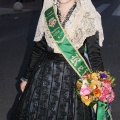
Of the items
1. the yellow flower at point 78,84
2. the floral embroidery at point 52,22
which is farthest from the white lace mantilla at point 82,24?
the yellow flower at point 78,84

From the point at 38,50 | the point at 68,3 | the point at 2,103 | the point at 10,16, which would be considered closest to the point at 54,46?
the point at 38,50

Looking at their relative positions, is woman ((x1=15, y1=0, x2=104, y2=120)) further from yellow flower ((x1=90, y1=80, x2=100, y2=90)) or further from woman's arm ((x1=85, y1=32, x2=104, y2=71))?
yellow flower ((x1=90, y1=80, x2=100, y2=90))

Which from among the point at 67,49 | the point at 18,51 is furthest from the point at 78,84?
the point at 18,51

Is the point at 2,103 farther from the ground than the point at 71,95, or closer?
closer

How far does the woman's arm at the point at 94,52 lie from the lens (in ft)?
9.49

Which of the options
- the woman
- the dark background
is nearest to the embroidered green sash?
the woman

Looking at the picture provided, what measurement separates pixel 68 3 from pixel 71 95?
83 cm

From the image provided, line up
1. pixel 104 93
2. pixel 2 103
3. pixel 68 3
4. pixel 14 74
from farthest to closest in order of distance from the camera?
pixel 14 74 < pixel 2 103 < pixel 68 3 < pixel 104 93

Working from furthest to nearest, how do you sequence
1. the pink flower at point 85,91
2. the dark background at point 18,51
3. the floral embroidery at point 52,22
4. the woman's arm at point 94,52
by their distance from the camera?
the dark background at point 18,51 < the floral embroidery at point 52,22 < the woman's arm at point 94,52 < the pink flower at point 85,91

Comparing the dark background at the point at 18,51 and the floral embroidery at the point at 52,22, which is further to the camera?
the dark background at the point at 18,51

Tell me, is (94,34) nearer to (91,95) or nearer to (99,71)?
(99,71)

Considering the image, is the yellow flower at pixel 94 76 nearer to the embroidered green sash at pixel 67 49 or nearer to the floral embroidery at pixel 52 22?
the embroidered green sash at pixel 67 49

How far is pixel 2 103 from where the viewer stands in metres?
5.43

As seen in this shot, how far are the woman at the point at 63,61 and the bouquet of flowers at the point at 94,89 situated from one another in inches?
5.3
